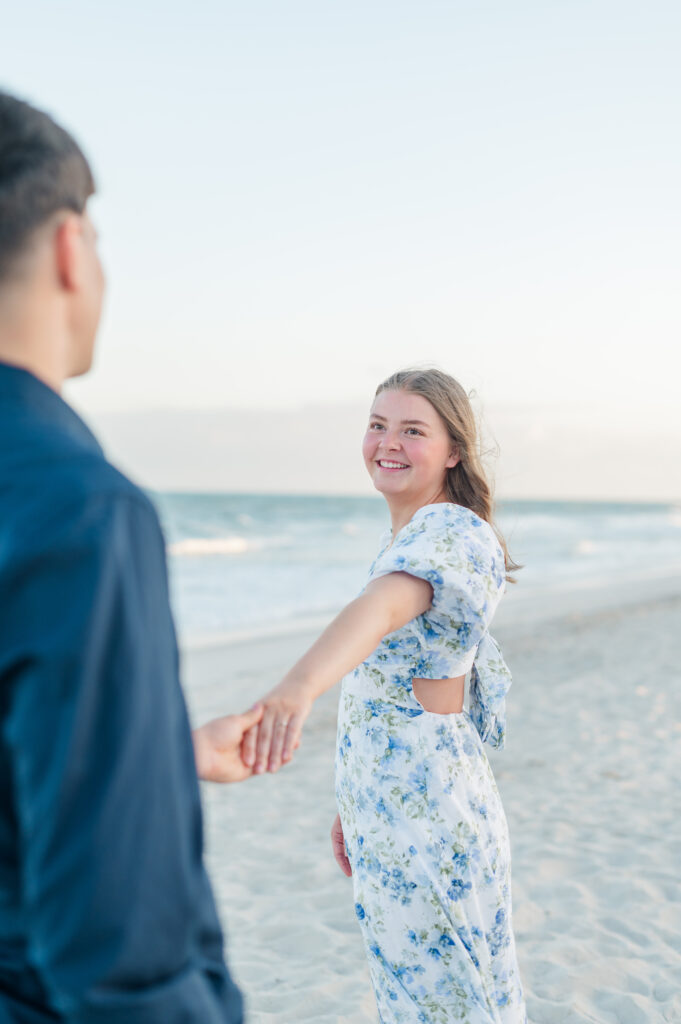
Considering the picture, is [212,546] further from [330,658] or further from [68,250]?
[68,250]

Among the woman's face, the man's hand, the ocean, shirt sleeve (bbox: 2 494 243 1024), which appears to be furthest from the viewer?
the ocean

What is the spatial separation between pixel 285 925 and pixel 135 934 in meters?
3.69

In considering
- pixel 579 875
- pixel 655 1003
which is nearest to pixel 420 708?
pixel 655 1003

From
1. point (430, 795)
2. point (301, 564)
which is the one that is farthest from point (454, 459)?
point (301, 564)

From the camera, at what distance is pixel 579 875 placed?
4.61m

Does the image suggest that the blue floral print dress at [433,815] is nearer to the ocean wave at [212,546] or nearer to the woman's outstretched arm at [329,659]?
the woman's outstretched arm at [329,659]

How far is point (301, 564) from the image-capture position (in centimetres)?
2448

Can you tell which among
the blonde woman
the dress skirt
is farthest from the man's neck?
the dress skirt

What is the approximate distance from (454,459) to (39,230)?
1.67 m

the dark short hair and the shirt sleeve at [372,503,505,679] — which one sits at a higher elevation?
the dark short hair

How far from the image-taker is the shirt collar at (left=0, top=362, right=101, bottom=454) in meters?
0.93

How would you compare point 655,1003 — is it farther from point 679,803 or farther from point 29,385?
point 29,385

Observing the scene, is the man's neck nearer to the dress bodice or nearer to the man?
the man

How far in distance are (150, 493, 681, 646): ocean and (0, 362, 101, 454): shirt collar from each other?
1.97m
